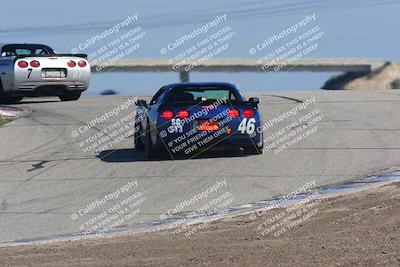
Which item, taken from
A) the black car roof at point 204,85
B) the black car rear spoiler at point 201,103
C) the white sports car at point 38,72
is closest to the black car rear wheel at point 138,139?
the black car roof at point 204,85

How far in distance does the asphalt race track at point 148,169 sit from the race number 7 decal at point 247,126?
44 cm

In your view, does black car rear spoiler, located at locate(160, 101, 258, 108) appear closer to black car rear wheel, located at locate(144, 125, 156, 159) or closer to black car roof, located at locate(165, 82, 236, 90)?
black car roof, located at locate(165, 82, 236, 90)

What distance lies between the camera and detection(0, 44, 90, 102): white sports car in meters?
22.5

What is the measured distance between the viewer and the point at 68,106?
76.9 ft

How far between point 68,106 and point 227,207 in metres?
12.9

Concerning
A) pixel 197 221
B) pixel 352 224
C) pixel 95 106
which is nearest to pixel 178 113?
pixel 197 221

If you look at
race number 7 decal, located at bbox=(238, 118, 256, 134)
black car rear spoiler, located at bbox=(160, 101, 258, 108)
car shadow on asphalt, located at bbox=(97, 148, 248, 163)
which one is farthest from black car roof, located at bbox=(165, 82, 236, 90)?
car shadow on asphalt, located at bbox=(97, 148, 248, 163)

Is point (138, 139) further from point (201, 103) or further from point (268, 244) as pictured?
point (268, 244)

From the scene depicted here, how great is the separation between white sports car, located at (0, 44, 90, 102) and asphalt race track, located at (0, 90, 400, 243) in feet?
7.89

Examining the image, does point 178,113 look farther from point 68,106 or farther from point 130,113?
point 68,106

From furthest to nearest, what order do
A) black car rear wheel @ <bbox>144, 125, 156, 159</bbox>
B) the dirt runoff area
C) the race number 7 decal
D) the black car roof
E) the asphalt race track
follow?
the black car roof < black car rear wheel @ <bbox>144, 125, 156, 159</bbox> < the race number 7 decal < the asphalt race track < the dirt runoff area

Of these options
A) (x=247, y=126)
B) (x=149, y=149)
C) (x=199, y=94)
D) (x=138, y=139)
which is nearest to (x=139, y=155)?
(x=138, y=139)

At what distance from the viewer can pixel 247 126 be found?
48.9ft

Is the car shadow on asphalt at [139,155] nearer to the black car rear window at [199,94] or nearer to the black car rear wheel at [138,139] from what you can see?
the black car rear wheel at [138,139]
